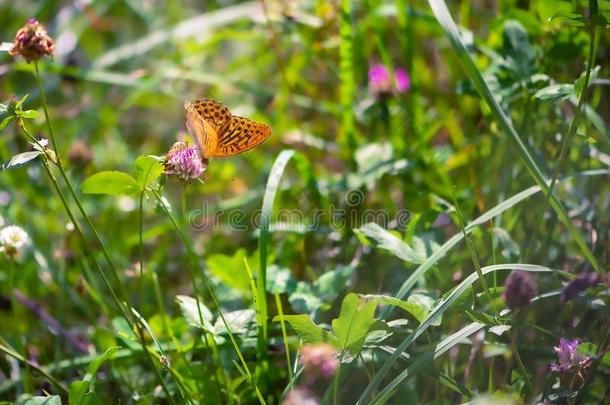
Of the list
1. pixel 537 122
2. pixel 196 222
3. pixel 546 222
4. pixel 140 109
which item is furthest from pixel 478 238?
pixel 140 109

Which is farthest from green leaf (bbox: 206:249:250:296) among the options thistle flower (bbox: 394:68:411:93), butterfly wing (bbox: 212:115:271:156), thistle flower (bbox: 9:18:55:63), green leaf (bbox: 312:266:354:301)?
thistle flower (bbox: 394:68:411:93)

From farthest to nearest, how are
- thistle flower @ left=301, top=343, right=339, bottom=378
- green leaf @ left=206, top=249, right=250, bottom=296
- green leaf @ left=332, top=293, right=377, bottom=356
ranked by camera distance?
green leaf @ left=206, top=249, right=250, bottom=296, green leaf @ left=332, top=293, right=377, bottom=356, thistle flower @ left=301, top=343, right=339, bottom=378

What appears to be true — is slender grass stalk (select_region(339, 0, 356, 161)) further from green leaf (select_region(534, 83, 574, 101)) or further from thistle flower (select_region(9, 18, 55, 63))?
thistle flower (select_region(9, 18, 55, 63))

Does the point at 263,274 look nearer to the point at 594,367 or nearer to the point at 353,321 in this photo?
the point at 353,321

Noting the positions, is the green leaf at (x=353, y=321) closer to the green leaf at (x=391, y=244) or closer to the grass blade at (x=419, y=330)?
the grass blade at (x=419, y=330)

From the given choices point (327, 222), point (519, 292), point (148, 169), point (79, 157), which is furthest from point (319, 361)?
point (79, 157)
